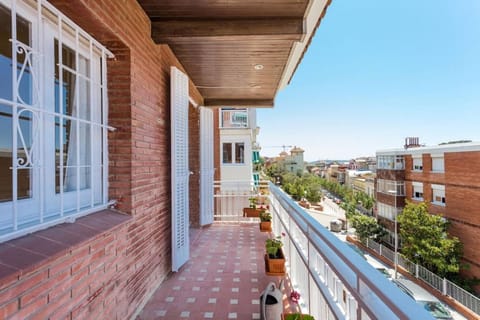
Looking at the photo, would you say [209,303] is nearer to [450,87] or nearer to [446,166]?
[446,166]

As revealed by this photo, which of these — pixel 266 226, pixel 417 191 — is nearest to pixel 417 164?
pixel 417 191

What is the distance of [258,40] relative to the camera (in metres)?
2.83

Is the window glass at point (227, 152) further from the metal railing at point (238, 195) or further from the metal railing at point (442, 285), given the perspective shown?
the metal railing at point (442, 285)

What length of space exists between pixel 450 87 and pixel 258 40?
57822 mm

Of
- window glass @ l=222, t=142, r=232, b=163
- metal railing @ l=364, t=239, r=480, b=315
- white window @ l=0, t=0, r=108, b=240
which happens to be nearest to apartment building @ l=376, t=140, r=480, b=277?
→ metal railing @ l=364, t=239, r=480, b=315

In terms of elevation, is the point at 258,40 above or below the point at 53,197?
above

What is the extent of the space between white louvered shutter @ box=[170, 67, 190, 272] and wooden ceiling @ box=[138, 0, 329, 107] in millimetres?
436

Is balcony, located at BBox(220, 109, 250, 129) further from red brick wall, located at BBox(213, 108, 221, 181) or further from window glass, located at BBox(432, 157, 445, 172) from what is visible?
window glass, located at BBox(432, 157, 445, 172)

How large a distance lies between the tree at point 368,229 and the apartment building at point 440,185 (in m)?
0.70

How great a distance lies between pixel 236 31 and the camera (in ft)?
8.53

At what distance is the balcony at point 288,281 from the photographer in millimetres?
959

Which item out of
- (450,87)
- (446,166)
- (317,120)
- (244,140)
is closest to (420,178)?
(446,166)

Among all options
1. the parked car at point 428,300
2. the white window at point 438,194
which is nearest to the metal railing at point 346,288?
the parked car at point 428,300

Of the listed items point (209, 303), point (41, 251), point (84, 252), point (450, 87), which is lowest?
point (209, 303)
